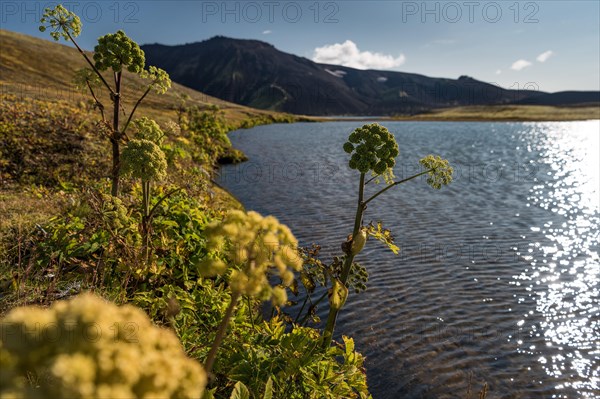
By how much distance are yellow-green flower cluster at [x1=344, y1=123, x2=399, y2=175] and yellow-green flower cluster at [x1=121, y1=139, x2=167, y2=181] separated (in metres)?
3.05

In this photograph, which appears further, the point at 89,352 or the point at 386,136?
the point at 386,136

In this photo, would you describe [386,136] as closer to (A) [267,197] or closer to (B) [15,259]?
(B) [15,259]

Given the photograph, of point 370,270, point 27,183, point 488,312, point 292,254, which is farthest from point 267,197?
point 292,254

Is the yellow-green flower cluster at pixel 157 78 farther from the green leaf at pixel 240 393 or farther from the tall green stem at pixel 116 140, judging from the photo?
the green leaf at pixel 240 393

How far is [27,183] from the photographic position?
14.6 meters

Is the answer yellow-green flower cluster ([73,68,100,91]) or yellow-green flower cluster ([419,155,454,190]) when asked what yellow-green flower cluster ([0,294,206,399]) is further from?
yellow-green flower cluster ([73,68,100,91])

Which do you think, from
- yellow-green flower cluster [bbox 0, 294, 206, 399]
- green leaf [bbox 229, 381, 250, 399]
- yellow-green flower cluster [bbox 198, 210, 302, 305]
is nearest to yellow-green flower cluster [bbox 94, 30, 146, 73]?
yellow-green flower cluster [bbox 198, 210, 302, 305]

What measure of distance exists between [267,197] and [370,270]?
1143 cm

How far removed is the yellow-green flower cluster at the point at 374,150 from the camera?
572cm

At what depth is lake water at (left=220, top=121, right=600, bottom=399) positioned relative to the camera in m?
9.27

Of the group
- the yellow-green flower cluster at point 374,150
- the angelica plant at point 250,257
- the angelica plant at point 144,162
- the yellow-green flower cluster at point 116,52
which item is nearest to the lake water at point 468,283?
the yellow-green flower cluster at point 374,150

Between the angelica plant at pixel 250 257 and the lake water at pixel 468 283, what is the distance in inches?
269

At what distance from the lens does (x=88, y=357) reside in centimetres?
169

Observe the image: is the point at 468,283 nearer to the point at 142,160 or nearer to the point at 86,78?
the point at 142,160
